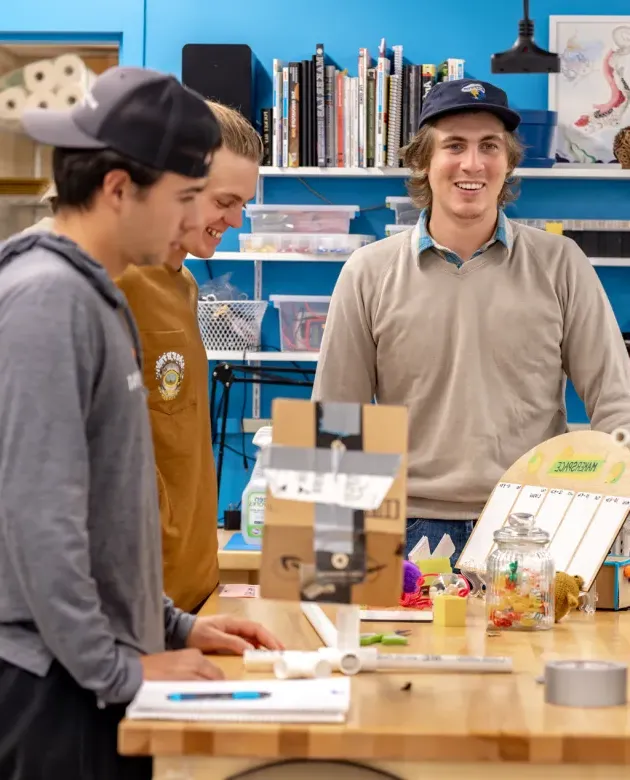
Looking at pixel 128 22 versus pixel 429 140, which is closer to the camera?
pixel 429 140

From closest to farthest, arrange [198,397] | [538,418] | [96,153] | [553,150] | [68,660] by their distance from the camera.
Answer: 1. [68,660]
2. [96,153]
3. [198,397]
4. [538,418]
5. [553,150]

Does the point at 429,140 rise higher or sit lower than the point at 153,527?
higher

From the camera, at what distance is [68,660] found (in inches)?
51.8

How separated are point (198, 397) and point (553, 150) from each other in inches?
111

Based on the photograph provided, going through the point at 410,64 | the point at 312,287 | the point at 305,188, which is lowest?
the point at 312,287

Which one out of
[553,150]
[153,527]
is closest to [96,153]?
[153,527]

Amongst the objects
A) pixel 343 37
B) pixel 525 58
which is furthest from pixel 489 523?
pixel 343 37

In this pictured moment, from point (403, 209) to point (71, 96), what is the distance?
328 centimetres

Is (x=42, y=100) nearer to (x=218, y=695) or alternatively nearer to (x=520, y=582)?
(x=218, y=695)

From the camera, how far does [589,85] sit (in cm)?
466

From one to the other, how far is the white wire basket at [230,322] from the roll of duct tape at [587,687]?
3244mm

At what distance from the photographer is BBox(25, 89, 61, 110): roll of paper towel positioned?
4.87ft

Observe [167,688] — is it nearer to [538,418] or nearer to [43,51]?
[538,418]

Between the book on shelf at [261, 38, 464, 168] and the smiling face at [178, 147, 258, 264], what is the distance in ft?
7.67
